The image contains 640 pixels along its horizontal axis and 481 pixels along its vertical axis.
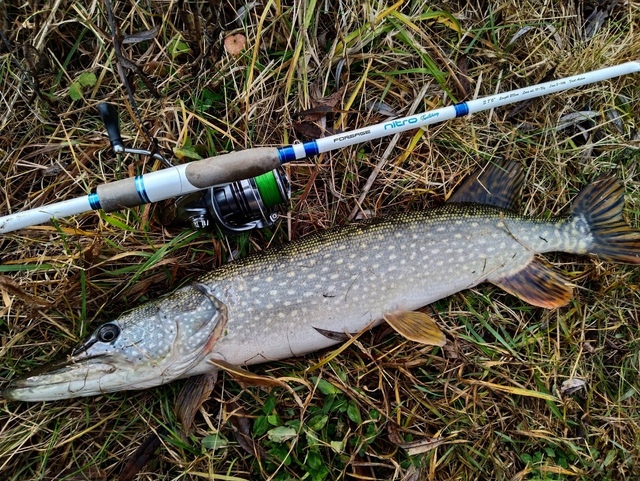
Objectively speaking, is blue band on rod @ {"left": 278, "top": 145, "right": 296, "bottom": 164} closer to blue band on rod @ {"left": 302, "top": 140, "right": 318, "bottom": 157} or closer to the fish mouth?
blue band on rod @ {"left": 302, "top": 140, "right": 318, "bottom": 157}

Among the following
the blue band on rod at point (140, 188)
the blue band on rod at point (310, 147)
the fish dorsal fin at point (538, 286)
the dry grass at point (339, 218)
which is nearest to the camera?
the blue band on rod at point (140, 188)

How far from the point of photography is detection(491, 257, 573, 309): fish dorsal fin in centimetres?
178

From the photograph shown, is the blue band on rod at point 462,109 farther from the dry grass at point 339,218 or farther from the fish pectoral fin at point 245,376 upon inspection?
the fish pectoral fin at point 245,376

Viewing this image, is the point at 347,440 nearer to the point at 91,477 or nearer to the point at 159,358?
the point at 159,358

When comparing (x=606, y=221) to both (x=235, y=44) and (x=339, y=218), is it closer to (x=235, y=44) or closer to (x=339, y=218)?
(x=339, y=218)

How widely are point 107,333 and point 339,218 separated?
3.19ft

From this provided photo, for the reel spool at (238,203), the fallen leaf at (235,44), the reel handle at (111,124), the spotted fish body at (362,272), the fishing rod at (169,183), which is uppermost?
the fallen leaf at (235,44)

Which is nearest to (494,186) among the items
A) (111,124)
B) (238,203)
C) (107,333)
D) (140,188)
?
(238,203)

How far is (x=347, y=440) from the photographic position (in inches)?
65.6

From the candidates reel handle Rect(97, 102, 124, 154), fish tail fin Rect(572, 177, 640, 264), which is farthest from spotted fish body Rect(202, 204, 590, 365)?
reel handle Rect(97, 102, 124, 154)

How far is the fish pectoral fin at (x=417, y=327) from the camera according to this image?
166cm

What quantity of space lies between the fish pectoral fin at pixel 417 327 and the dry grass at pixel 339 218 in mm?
124

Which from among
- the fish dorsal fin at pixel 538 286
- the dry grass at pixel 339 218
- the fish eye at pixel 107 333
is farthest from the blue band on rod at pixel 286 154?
the fish dorsal fin at pixel 538 286

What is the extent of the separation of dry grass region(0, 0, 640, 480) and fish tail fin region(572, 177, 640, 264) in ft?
0.30
